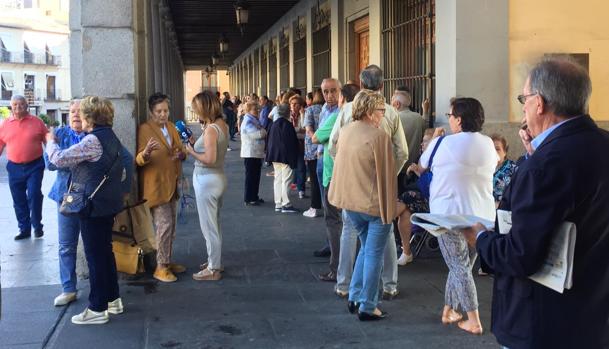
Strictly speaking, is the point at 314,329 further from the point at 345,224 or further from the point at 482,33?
the point at 482,33

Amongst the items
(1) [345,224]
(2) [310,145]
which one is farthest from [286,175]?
(1) [345,224]

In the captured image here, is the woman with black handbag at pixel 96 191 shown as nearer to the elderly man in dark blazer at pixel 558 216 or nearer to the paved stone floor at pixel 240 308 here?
the paved stone floor at pixel 240 308

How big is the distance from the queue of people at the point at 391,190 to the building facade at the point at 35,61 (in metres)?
63.7

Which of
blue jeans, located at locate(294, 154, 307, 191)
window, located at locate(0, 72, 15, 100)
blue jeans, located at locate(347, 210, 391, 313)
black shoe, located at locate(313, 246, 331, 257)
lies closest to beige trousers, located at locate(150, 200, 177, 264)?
black shoe, located at locate(313, 246, 331, 257)

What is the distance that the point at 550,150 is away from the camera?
2270 millimetres

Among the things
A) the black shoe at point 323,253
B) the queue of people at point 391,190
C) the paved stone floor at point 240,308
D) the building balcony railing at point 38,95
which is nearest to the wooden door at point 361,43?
the queue of people at point 391,190

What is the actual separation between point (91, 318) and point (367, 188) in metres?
2.35

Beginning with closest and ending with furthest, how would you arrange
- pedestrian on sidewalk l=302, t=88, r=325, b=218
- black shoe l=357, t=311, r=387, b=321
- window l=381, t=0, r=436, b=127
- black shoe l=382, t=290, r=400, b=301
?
black shoe l=357, t=311, r=387, b=321
black shoe l=382, t=290, r=400, b=301
pedestrian on sidewalk l=302, t=88, r=325, b=218
window l=381, t=0, r=436, b=127

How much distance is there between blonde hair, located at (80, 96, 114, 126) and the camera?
16.2 ft

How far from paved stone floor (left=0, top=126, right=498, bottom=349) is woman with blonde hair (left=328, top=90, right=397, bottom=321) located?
12.9 inches

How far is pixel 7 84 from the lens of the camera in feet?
223

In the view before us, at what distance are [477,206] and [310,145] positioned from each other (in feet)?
14.0

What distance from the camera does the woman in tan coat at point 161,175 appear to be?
6090 millimetres

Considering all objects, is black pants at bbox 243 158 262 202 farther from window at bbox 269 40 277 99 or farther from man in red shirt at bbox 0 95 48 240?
window at bbox 269 40 277 99
